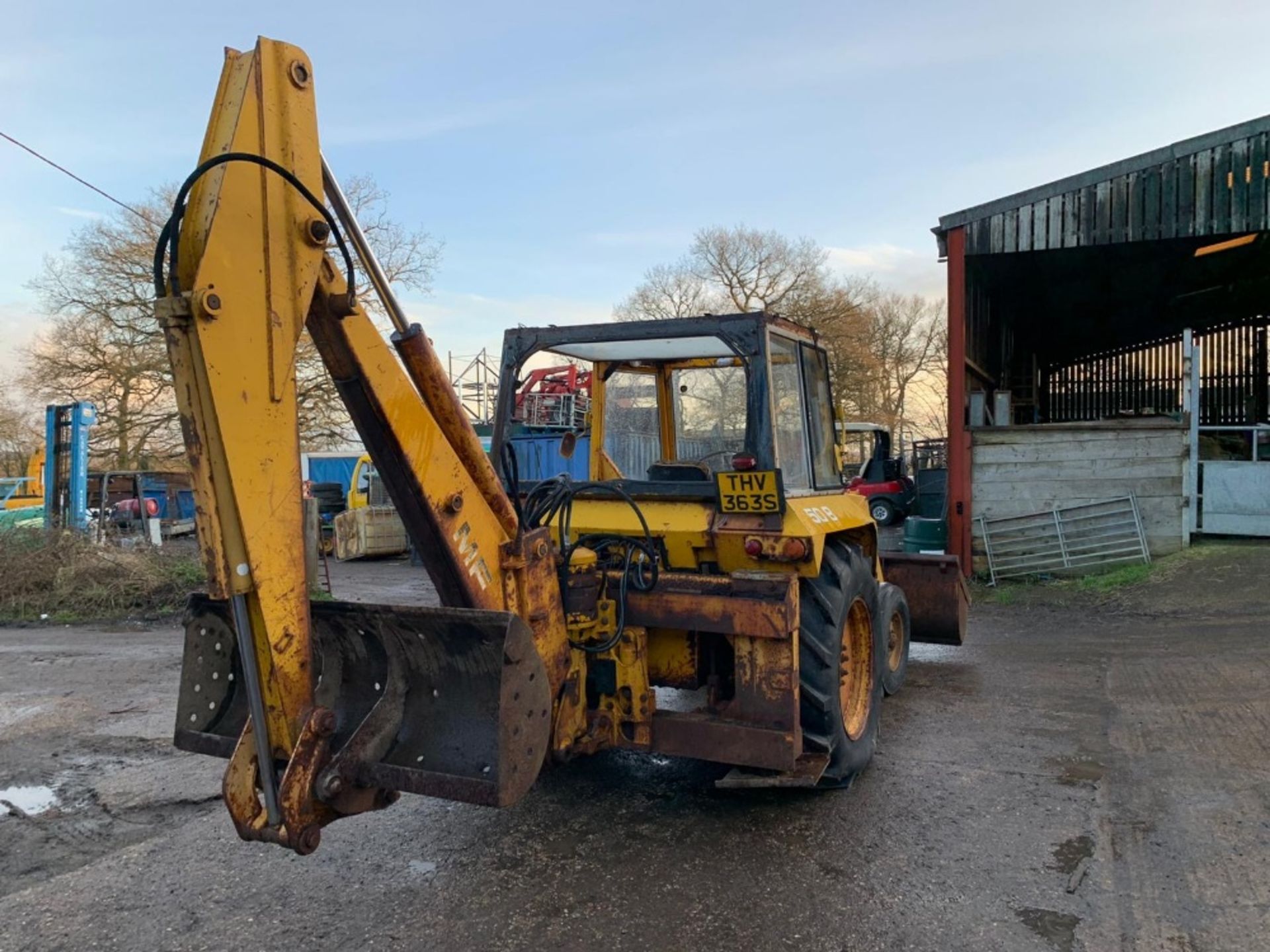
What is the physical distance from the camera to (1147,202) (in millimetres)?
12023

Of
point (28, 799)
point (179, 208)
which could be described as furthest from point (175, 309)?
point (28, 799)

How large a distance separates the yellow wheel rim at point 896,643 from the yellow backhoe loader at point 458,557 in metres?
1.20

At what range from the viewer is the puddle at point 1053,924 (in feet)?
10.8

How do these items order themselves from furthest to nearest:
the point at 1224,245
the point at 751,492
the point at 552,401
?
1. the point at 1224,245
2. the point at 552,401
3. the point at 751,492

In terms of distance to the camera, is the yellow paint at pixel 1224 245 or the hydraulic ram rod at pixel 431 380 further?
the yellow paint at pixel 1224 245

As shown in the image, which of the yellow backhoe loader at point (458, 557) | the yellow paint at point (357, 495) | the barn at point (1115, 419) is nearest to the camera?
the yellow backhoe loader at point (458, 557)

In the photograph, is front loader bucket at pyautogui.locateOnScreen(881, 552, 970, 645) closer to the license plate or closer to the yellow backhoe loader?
the yellow backhoe loader

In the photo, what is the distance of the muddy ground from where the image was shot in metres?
3.39

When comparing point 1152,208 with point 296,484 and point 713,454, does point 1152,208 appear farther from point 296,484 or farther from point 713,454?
point 296,484

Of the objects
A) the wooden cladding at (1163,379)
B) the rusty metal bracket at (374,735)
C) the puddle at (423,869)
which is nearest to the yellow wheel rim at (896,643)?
the puddle at (423,869)

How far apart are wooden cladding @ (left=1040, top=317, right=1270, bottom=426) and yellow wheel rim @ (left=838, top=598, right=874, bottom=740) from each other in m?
19.9

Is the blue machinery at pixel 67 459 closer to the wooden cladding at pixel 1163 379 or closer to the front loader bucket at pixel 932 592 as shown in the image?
the front loader bucket at pixel 932 592

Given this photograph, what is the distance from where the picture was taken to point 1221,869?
384 centimetres

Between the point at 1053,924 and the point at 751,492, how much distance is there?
2.07 meters
